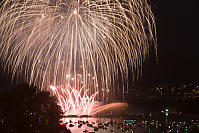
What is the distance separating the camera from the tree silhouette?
14.3 meters

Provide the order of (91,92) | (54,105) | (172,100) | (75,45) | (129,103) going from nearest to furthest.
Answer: (54,105), (75,45), (91,92), (129,103), (172,100)

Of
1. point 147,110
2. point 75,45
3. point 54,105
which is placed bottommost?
point 147,110

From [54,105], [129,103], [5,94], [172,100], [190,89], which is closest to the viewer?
[5,94]

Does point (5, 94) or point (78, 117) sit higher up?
point (5, 94)

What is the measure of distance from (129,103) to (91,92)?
32.3 feet

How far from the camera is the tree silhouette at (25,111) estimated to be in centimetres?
1432

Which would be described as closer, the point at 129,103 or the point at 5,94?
the point at 5,94

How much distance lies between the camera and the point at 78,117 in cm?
4072

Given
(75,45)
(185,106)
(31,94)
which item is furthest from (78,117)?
(185,106)

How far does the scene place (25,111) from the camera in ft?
49.4

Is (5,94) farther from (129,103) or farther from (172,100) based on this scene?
(172,100)

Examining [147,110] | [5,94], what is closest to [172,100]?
[147,110]

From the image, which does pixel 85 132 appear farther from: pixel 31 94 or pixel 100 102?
pixel 100 102

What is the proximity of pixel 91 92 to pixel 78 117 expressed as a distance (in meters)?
13.5
